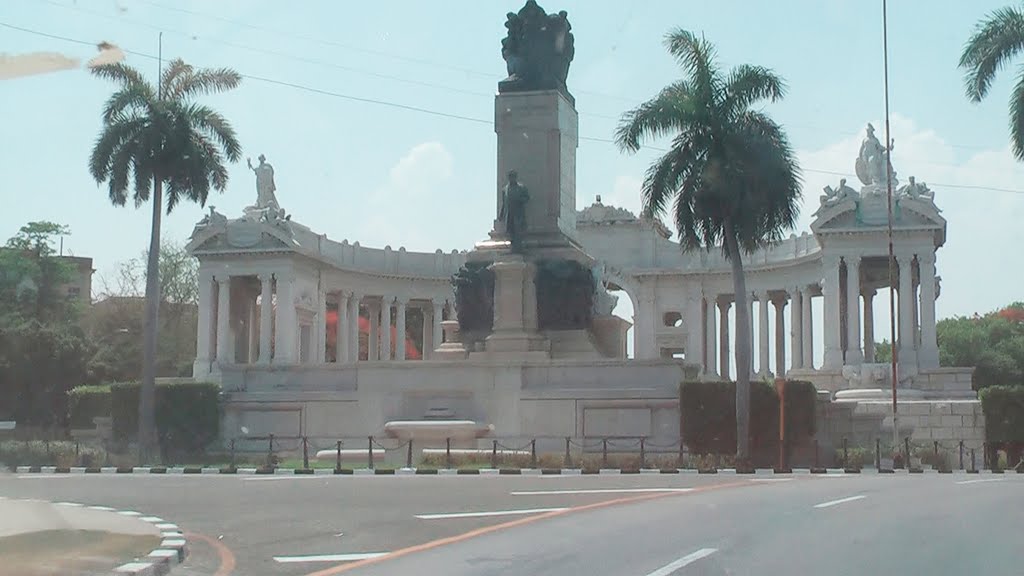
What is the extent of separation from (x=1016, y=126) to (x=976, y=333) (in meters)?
62.7

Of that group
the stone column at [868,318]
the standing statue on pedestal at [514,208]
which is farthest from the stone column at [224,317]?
the stone column at [868,318]

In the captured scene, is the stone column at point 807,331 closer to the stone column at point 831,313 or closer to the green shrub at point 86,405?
the stone column at point 831,313

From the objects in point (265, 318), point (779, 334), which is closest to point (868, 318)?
point (779, 334)

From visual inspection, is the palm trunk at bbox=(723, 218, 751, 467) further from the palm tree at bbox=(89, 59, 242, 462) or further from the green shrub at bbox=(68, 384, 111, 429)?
the green shrub at bbox=(68, 384, 111, 429)

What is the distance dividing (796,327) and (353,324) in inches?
1070

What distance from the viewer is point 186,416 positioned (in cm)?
4603

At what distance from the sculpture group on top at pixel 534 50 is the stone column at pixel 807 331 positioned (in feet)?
125

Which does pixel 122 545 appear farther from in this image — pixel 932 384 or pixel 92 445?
pixel 932 384

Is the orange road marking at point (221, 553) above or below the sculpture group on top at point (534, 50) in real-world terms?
below

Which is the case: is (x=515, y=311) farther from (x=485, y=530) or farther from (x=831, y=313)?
(x=831, y=313)

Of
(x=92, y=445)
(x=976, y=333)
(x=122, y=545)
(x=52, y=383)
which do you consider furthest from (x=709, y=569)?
(x=976, y=333)

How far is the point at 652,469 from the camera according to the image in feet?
117

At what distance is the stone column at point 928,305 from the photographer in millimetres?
71375

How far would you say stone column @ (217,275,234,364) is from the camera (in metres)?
77.2
